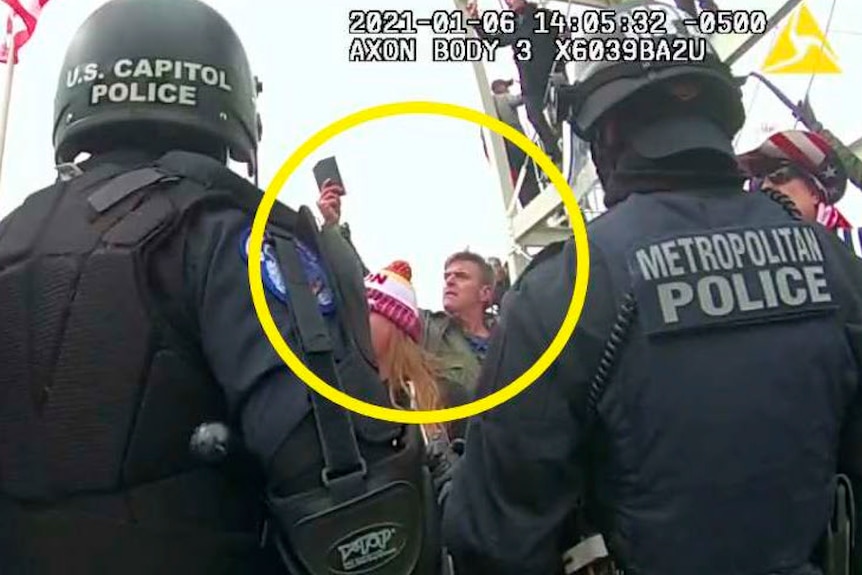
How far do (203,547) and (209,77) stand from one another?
0.78 metres

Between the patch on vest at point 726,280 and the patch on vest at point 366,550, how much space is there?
0.57 m

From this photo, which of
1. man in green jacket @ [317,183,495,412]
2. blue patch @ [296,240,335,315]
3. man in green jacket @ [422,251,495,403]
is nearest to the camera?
blue patch @ [296,240,335,315]

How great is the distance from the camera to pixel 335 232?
5.06 feet

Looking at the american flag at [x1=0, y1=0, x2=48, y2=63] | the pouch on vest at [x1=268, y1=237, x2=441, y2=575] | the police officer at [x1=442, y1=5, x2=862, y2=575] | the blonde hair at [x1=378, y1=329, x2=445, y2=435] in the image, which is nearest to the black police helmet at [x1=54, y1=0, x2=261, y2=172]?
the pouch on vest at [x1=268, y1=237, x2=441, y2=575]

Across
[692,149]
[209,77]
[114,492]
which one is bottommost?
[114,492]

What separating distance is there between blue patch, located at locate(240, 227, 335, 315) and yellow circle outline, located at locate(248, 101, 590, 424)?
0.6 inches

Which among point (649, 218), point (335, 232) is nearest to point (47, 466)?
point (335, 232)

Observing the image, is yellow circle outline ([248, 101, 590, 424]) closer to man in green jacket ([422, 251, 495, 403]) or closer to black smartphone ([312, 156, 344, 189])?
black smartphone ([312, 156, 344, 189])

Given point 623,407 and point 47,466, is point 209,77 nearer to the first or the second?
point 47,466

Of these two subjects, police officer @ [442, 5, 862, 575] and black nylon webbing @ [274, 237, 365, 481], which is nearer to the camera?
black nylon webbing @ [274, 237, 365, 481]

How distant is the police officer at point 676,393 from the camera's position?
159 cm

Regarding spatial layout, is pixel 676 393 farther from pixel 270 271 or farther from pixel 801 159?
pixel 801 159

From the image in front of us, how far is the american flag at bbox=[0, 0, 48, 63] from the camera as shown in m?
6.24

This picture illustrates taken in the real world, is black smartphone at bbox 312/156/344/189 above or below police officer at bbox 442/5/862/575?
above
